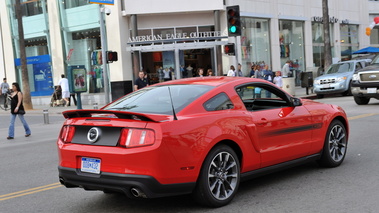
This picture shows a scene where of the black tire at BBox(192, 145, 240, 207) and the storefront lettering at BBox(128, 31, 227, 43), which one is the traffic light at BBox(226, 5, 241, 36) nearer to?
the storefront lettering at BBox(128, 31, 227, 43)

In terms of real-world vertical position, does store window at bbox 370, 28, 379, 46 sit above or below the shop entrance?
above

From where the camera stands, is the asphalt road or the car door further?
the car door

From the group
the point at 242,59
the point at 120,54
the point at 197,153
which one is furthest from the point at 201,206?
the point at 242,59

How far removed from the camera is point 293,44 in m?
34.2

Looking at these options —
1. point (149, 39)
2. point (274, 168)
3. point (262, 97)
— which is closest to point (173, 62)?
point (149, 39)

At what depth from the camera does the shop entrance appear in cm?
2762

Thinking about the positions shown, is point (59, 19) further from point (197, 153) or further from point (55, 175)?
point (197, 153)

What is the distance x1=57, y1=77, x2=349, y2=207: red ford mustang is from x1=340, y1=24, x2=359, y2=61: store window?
118 ft

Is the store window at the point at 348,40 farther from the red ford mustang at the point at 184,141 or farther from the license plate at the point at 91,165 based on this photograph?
the license plate at the point at 91,165

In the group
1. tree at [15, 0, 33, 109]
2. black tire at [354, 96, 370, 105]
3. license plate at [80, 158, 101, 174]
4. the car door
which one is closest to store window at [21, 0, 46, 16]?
tree at [15, 0, 33, 109]

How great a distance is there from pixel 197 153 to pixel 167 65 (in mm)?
23089

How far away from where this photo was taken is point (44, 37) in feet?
103

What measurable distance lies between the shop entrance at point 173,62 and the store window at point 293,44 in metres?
7.45

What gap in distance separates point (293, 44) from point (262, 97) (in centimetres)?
2818
